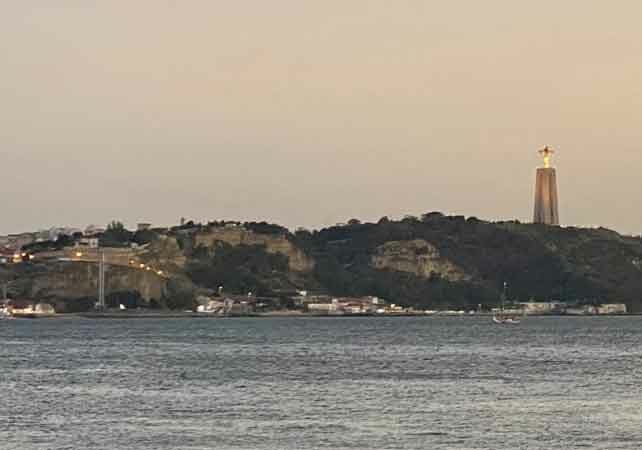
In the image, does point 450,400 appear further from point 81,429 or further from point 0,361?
point 0,361

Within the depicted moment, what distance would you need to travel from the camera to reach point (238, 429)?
55.3 meters

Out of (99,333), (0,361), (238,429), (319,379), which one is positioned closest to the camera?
(238,429)

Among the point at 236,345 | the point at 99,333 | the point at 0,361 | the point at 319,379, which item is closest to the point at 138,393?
the point at 319,379

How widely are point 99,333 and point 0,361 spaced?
69951 millimetres

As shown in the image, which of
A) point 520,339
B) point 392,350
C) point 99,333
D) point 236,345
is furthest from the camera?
point 99,333

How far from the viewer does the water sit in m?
52.8

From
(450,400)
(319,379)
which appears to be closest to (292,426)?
(450,400)

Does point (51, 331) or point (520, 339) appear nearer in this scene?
point (520, 339)

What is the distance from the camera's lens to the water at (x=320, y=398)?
52844 mm

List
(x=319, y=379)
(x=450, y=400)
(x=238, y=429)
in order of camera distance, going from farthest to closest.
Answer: (x=319, y=379) → (x=450, y=400) → (x=238, y=429)

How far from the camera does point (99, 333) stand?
171 m

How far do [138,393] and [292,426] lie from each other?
645 inches

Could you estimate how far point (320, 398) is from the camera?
68.8 metres

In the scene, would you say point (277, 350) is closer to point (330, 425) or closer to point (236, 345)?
point (236, 345)
